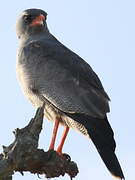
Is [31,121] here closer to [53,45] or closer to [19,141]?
[19,141]

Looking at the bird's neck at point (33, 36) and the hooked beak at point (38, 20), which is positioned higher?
the hooked beak at point (38, 20)

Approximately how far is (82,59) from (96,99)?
1.41m

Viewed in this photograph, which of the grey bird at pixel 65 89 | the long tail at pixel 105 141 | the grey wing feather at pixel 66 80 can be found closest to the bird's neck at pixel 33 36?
the grey bird at pixel 65 89

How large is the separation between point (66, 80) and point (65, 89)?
24 centimetres

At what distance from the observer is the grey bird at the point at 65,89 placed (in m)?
12.5

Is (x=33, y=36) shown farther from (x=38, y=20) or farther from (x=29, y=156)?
(x=29, y=156)

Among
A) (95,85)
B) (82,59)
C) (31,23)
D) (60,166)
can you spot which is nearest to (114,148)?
(60,166)

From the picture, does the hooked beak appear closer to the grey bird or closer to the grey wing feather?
the grey bird

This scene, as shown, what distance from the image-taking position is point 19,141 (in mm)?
10609

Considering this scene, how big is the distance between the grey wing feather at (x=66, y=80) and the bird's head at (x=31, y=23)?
0.53 m

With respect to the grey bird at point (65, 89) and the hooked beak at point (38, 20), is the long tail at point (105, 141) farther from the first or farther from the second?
the hooked beak at point (38, 20)

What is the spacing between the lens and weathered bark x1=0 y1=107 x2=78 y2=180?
10375 millimetres

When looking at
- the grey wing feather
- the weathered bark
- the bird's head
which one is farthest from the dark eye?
the weathered bark

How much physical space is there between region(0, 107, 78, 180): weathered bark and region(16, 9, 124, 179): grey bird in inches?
36.7
